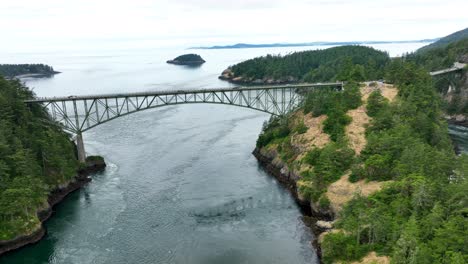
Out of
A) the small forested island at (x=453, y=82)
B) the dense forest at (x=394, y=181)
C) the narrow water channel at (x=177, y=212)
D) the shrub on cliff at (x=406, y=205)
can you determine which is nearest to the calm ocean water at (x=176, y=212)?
the narrow water channel at (x=177, y=212)

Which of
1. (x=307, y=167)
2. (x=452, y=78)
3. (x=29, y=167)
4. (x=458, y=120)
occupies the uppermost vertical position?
(x=452, y=78)

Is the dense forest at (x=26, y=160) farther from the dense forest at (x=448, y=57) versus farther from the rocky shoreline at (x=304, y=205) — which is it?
the dense forest at (x=448, y=57)

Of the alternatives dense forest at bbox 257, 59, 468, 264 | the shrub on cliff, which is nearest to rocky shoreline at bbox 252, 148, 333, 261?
dense forest at bbox 257, 59, 468, 264

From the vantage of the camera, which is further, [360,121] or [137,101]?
[137,101]

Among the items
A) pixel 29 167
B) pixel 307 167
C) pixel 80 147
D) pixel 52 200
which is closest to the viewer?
pixel 29 167

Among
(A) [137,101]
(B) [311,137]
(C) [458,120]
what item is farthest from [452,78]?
(A) [137,101]

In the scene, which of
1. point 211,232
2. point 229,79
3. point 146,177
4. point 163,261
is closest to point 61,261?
point 163,261

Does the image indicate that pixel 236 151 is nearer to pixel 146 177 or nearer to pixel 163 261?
pixel 146 177

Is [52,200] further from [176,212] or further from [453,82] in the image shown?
[453,82]
